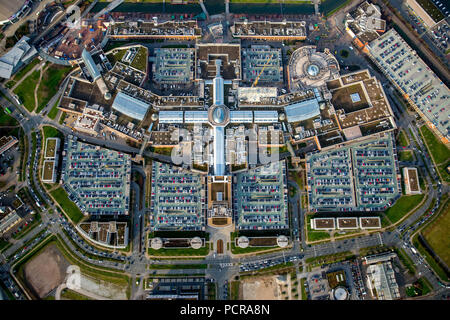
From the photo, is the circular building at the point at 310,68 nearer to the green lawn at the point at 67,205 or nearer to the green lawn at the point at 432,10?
the green lawn at the point at 432,10

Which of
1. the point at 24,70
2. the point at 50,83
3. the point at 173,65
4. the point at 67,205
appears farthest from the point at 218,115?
the point at 24,70

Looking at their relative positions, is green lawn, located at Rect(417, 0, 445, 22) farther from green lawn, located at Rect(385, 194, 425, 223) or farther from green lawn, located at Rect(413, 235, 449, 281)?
green lawn, located at Rect(413, 235, 449, 281)

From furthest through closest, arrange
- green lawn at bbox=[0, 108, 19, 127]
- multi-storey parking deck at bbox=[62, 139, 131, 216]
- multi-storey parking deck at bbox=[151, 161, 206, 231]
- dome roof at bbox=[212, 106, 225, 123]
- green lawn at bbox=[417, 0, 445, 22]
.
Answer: green lawn at bbox=[417, 0, 445, 22]
green lawn at bbox=[0, 108, 19, 127]
dome roof at bbox=[212, 106, 225, 123]
multi-storey parking deck at bbox=[62, 139, 131, 216]
multi-storey parking deck at bbox=[151, 161, 206, 231]

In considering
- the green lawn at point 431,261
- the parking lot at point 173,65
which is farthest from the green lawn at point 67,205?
the green lawn at point 431,261

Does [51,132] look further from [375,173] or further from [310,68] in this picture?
[375,173]

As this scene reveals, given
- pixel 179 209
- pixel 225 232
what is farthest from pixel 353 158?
pixel 179 209

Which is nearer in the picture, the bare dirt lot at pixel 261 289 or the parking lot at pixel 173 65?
the bare dirt lot at pixel 261 289

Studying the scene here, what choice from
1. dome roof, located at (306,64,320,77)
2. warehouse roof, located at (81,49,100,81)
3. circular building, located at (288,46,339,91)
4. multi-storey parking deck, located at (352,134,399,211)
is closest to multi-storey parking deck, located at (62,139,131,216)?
warehouse roof, located at (81,49,100,81)

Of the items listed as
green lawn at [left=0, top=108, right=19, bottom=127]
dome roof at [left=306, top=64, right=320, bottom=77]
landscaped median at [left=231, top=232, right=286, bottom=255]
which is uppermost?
dome roof at [left=306, top=64, right=320, bottom=77]
